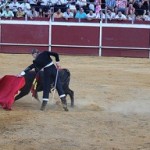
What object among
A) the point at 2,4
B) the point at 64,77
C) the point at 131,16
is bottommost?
the point at 64,77

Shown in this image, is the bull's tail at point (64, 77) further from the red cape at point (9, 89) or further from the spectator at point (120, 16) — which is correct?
the spectator at point (120, 16)

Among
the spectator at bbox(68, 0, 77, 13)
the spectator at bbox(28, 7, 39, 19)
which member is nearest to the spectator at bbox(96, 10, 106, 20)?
the spectator at bbox(68, 0, 77, 13)

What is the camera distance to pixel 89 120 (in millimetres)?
8703

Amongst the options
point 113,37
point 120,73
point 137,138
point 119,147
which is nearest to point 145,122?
point 137,138

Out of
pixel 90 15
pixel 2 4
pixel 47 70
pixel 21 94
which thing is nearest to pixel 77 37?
pixel 90 15

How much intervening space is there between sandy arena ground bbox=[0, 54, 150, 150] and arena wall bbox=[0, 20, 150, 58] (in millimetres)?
A: 5979

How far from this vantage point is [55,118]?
8781 millimetres

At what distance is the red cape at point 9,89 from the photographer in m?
9.64

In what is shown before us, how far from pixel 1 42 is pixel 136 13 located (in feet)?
18.7

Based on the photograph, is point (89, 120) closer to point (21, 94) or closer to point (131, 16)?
point (21, 94)

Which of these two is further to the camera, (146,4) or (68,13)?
(146,4)

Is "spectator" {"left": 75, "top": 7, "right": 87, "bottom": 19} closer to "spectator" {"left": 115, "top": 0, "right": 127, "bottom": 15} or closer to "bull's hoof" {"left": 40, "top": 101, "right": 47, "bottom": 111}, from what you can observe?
"spectator" {"left": 115, "top": 0, "right": 127, "bottom": 15}

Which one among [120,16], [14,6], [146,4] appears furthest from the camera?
[146,4]

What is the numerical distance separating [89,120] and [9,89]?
1.94m
